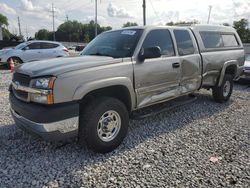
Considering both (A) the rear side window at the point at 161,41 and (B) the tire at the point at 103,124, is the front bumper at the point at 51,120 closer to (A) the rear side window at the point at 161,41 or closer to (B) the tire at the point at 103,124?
(B) the tire at the point at 103,124

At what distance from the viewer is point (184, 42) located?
5395 millimetres

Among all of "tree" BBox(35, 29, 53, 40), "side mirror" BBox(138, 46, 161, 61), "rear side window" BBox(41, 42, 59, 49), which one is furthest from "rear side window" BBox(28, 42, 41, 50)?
"tree" BBox(35, 29, 53, 40)

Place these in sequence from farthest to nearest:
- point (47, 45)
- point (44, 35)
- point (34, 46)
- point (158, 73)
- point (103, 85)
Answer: point (44, 35), point (47, 45), point (34, 46), point (158, 73), point (103, 85)

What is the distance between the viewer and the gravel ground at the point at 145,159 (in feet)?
10.6

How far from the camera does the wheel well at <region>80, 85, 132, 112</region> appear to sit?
3.79 metres

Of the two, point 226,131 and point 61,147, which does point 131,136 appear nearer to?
point 61,147

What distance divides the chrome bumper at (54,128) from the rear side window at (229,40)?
5.08m

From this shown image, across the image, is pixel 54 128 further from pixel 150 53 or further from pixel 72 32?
pixel 72 32

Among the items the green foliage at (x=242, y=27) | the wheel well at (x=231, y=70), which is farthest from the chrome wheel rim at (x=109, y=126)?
the green foliage at (x=242, y=27)

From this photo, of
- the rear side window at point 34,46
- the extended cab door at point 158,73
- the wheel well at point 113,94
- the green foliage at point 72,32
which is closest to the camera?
the wheel well at point 113,94

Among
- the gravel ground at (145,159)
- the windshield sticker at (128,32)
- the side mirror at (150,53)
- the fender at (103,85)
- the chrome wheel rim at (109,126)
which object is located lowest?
the gravel ground at (145,159)

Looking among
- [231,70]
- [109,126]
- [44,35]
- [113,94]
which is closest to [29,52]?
[231,70]

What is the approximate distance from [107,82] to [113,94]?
0.39 meters

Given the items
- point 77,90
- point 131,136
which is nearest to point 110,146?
point 131,136
